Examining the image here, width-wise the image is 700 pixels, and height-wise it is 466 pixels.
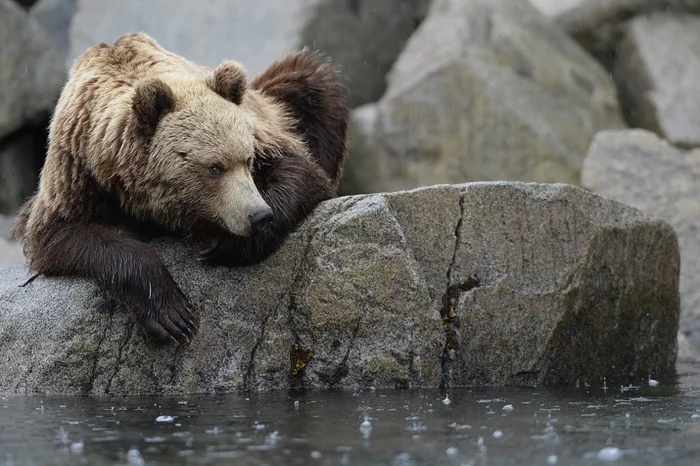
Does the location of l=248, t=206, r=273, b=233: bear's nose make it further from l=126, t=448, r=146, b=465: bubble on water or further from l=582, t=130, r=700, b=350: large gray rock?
l=582, t=130, r=700, b=350: large gray rock

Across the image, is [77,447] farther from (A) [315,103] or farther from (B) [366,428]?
(A) [315,103]

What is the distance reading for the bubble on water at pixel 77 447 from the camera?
424 centimetres

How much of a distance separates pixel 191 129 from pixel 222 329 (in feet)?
3.66

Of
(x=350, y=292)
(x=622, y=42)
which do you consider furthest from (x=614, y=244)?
(x=622, y=42)

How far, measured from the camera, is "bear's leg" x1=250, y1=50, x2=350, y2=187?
805 centimetres

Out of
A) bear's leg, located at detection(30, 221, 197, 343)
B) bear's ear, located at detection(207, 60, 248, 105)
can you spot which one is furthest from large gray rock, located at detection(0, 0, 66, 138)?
bear's ear, located at detection(207, 60, 248, 105)

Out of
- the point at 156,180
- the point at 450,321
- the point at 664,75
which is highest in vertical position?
the point at 664,75

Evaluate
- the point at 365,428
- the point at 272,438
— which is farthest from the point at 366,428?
the point at 272,438

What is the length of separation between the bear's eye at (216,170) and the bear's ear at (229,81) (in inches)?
21.0

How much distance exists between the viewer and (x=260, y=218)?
5.72m

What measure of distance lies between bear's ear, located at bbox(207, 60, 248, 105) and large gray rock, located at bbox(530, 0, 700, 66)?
319 inches

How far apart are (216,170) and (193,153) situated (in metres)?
0.16

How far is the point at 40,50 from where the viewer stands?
12.3m

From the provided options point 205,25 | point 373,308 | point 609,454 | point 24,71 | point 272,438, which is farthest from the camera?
point 205,25
